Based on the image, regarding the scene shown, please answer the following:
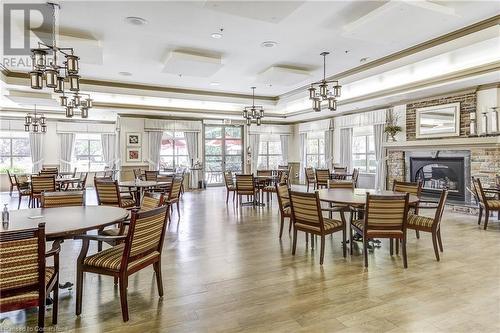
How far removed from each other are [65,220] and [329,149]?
1026 centimetres

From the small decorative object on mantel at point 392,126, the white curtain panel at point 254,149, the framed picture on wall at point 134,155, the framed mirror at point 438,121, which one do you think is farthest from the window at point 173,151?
the framed mirror at point 438,121

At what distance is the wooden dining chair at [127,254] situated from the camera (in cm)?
235

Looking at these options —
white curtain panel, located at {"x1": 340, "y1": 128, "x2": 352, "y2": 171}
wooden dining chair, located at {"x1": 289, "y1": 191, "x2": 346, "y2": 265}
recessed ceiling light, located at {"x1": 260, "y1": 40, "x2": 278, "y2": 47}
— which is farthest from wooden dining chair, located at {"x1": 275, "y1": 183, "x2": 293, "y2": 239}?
white curtain panel, located at {"x1": 340, "y1": 128, "x2": 352, "y2": 171}

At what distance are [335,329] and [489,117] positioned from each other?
6.59 meters

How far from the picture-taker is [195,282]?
10.3ft

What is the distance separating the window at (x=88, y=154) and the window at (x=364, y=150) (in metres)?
10.3

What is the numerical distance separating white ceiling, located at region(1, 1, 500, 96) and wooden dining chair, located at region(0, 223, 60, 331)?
2.78 metres

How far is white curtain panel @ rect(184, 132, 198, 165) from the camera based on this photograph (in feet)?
39.2

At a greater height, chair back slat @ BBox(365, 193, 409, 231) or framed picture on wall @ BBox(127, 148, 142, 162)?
framed picture on wall @ BBox(127, 148, 142, 162)

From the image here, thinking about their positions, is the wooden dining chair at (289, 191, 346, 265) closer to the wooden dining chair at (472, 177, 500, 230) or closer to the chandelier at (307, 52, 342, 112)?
the chandelier at (307, 52, 342, 112)

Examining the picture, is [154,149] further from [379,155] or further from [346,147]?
[379,155]

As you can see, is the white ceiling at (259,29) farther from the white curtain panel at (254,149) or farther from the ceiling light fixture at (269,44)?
the white curtain panel at (254,149)

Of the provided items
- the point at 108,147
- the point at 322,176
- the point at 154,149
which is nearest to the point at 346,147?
the point at 322,176

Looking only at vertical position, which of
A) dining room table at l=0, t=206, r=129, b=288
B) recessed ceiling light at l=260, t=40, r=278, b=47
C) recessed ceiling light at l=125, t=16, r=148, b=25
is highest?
recessed ceiling light at l=260, t=40, r=278, b=47
